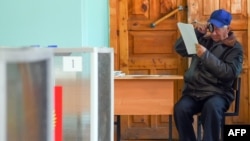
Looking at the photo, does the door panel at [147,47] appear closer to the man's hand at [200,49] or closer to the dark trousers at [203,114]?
the dark trousers at [203,114]

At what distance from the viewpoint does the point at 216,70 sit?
137 inches

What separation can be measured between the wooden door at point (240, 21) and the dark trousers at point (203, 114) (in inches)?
42.1

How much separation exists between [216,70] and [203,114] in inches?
13.1

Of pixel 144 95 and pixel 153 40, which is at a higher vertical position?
pixel 153 40

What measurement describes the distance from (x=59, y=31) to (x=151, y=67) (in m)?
1.46

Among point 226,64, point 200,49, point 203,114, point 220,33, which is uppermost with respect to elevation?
point 220,33

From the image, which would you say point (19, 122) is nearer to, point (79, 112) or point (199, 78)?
point (79, 112)

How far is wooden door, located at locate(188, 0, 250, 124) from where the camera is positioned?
457 cm

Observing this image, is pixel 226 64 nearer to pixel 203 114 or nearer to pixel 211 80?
pixel 211 80

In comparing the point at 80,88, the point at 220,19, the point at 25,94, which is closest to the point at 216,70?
the point at 220,19

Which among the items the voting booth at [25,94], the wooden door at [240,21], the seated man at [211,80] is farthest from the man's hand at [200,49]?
the voting booth at [25,94]

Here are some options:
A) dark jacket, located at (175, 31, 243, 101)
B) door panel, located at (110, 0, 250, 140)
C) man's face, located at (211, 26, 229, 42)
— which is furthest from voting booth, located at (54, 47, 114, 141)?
door panel, located at (110, 0, 250, 140)

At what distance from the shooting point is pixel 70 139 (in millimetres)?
1985

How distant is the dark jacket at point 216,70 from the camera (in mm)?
3484
